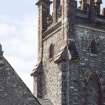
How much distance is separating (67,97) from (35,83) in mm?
4766

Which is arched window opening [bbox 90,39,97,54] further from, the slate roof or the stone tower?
the slate roof

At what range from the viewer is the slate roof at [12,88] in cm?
3228

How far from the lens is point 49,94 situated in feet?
126

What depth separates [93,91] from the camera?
123ft

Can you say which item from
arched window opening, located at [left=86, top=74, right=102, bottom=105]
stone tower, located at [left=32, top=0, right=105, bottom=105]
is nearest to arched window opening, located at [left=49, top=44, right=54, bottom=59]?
stone tower, located at [left=32, top=0, right=105, bottom=105]

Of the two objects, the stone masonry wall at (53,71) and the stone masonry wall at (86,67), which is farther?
the stone masonry wall at (53,71)

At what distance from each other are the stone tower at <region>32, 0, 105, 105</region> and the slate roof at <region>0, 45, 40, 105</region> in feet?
13.0

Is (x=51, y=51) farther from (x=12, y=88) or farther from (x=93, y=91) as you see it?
(x=12, y=88)

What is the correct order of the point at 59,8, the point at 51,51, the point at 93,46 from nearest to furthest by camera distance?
the point at 93,46 → the point at 59,8 → the point at 51,51

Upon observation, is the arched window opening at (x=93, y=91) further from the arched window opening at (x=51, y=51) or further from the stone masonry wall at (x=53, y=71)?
the arched window opening at (x=51, y=51)

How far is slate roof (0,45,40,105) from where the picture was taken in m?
32.3

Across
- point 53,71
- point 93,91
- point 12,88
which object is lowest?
point 93,91

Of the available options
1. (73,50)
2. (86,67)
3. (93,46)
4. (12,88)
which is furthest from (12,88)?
(93,46)

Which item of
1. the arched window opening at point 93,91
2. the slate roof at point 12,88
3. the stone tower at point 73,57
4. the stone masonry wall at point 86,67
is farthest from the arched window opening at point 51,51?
the slate roof at point 12,88
